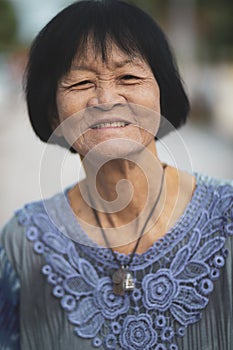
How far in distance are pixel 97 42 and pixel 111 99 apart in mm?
164

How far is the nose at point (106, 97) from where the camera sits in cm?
173

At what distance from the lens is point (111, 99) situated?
1.73 meters

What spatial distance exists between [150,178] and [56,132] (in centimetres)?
32

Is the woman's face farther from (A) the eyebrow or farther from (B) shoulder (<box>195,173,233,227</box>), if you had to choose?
(B) shoulder (<box>195,173,233,227</box>)

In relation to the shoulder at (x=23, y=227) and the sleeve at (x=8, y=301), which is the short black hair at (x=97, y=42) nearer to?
the shoulder at (x=23, y=227)

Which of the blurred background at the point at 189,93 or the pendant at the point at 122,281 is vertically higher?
the blurred background at the point at 189,93

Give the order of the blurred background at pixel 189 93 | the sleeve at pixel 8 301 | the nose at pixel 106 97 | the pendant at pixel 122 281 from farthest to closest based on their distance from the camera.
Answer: the blurred background at pixel 189 93, the sleeve at pixel 8 301, the pendant at pixel 122 281, the nose at pixel 106 97

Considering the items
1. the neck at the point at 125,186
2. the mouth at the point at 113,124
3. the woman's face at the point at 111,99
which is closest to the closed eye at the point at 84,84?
the woman's face at the point at 111,99

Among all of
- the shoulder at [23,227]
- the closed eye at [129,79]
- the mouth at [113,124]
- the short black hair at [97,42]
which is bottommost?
the shoulder at [23,227]

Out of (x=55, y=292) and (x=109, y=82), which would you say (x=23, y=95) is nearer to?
(x=109, y=82)

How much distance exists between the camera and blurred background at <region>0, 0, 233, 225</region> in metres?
3.54

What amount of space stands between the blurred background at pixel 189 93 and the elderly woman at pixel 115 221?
4.7 inches

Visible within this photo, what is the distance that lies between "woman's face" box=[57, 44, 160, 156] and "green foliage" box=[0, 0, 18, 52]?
23.9 m

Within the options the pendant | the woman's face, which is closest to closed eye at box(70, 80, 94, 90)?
the woman's face
